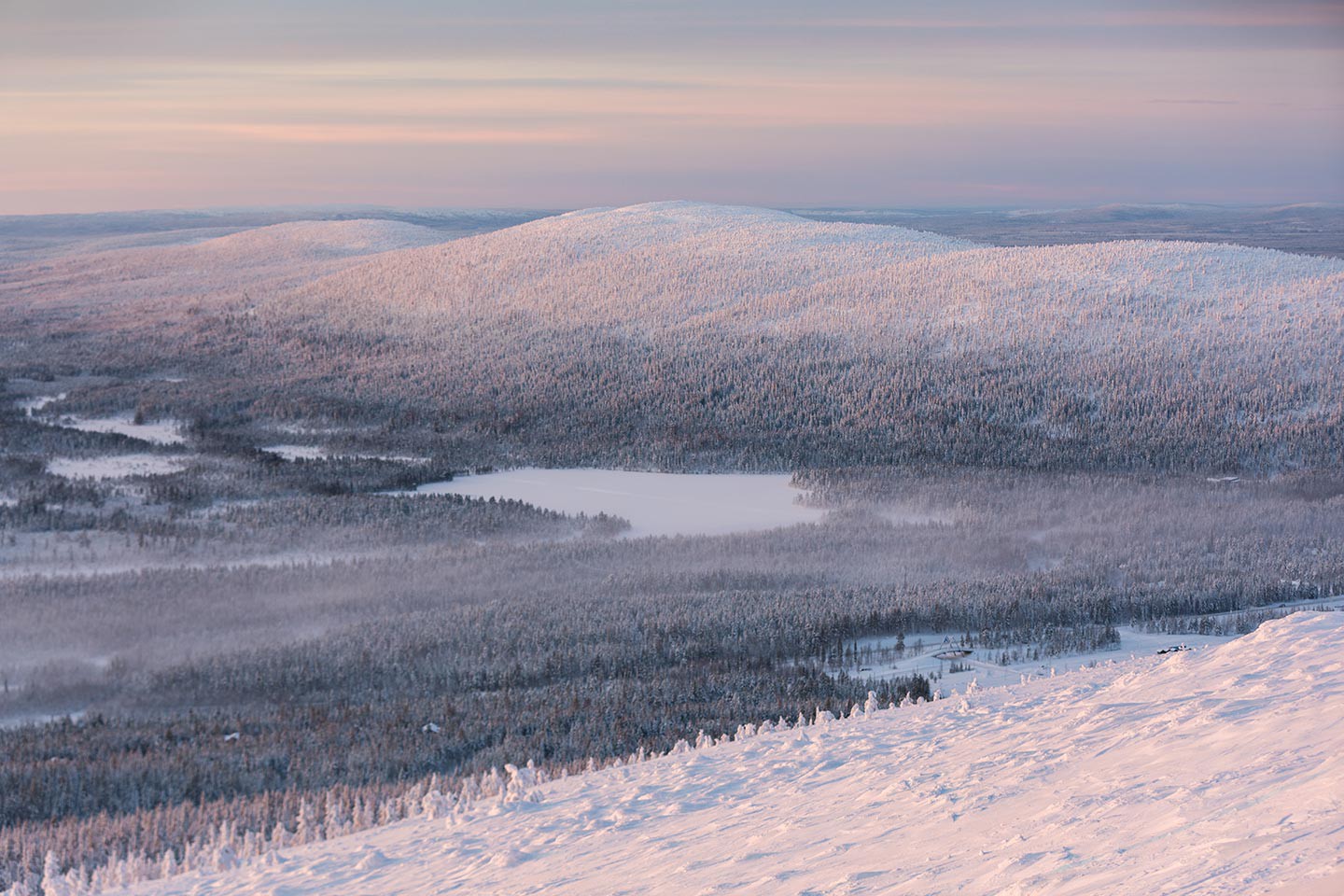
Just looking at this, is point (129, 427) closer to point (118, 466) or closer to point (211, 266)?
point (118, 466)

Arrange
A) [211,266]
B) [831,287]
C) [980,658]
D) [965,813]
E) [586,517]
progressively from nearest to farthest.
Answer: [965,813] < [980,658] < [586,517] < [831,287] < [211,266]

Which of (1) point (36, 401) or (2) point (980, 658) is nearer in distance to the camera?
(2) point (980, 658)

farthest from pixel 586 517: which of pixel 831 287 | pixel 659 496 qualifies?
pixel 831 287

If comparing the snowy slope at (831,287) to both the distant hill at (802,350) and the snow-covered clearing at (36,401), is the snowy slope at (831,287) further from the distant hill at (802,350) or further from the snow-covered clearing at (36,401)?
the snow-covered clearing at (36,401)

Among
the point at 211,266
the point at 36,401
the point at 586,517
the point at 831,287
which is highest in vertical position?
the point at 211,266

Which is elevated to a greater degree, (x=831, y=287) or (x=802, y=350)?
(x=831, y=287)

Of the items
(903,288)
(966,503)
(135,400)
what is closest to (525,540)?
(966,503)

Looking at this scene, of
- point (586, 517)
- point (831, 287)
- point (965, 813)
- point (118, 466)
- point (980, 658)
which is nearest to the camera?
point (965, 813)

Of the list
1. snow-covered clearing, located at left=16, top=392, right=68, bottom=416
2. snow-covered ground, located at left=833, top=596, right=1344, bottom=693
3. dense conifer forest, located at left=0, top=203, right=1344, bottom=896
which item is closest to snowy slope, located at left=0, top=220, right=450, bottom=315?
dense conifer forest, located at left=0, top=203, right=1344, bottom=896

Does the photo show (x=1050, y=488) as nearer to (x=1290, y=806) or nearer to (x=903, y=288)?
(x=1290, y=806)
